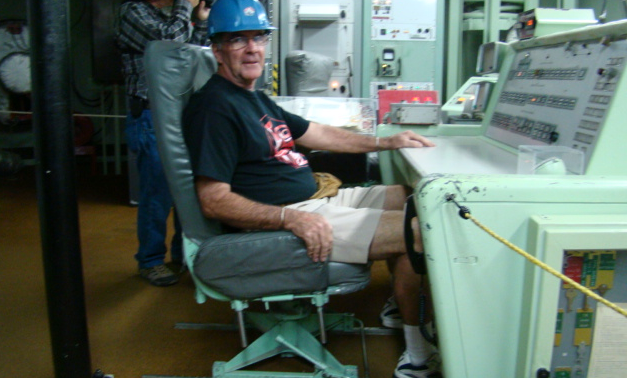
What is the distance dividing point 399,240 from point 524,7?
Answer: 385cm

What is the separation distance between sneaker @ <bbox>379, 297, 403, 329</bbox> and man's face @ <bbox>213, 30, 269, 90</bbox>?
1.07m

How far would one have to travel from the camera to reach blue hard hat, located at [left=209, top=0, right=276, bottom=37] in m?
1.61

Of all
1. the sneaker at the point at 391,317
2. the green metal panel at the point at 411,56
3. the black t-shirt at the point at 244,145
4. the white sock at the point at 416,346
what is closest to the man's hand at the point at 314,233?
the black t-shirt at the point at 244,145

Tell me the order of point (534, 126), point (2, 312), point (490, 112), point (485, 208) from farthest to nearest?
1. point (2, 312)
2. point (490, 112)
3. point (534, 126)
4. point (485, 208)

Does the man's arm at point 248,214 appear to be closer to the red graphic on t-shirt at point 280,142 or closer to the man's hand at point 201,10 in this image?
the red graphic on t-shirt at point 280,142

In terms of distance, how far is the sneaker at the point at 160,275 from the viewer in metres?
2.62

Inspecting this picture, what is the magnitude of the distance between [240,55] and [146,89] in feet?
3.06

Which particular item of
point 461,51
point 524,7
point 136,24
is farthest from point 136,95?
point 524,7

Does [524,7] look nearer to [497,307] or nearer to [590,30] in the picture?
[590,30]

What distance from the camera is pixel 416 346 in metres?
1.60

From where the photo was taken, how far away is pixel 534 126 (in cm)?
164

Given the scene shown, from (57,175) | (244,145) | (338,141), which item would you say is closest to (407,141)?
(338,141)

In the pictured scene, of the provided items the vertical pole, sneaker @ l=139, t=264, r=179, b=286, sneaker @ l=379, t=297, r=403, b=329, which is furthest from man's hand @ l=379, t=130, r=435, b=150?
sneaker @ l=139, t=264, r=179, b=286

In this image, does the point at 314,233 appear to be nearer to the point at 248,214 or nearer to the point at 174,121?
the point at 248,214
